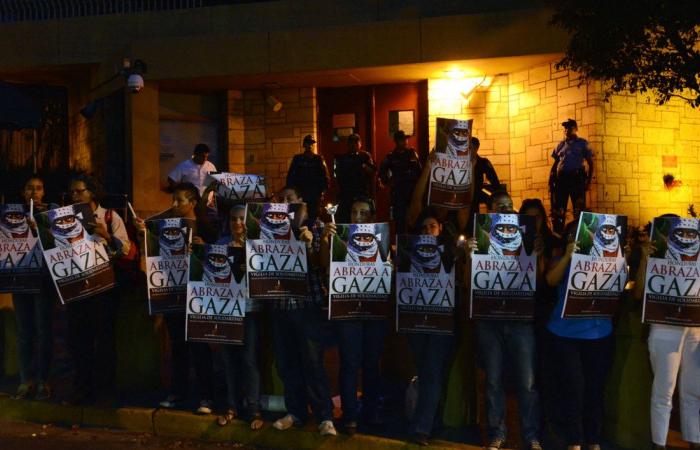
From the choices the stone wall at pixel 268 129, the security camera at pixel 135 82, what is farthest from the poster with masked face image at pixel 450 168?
the security camera at pixel 135 82

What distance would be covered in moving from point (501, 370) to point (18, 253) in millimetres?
4876

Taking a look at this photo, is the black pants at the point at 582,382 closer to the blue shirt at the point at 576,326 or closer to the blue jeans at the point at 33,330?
the blue shirt at the point at 576,326

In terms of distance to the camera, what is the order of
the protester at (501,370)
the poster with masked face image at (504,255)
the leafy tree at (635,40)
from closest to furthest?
the protester at (501,370), the poster with masked face image at (504,255), the leafy tree at (635,40)

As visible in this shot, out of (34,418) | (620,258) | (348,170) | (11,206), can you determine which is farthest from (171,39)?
(620,258)

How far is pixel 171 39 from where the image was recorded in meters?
15.4

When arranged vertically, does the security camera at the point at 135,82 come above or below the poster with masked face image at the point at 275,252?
above

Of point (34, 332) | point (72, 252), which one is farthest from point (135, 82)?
point (72, 252)

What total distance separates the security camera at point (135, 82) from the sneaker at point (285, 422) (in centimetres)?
899

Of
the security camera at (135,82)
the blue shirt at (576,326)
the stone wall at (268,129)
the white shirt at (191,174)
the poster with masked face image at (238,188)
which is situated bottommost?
the blue shirt at (576,326)

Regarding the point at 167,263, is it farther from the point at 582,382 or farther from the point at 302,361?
the point at 582,382

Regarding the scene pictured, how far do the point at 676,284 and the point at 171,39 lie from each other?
11013mm

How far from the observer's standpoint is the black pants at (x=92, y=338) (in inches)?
327

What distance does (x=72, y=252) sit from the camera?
8148 mm

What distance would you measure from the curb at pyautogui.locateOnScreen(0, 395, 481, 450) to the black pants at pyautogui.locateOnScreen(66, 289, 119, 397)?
31 cm
